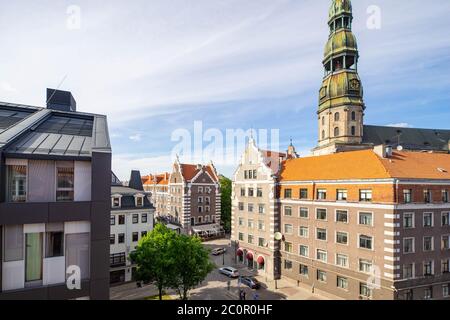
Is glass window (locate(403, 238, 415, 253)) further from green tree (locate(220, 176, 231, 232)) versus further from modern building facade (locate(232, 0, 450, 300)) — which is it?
green tree (locate(220, 176, 231, 232))

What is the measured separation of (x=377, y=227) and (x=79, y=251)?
29459 millimetres

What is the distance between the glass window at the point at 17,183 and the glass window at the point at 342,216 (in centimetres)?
3223

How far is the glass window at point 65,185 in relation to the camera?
1203 centimetres

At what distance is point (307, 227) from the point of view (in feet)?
122

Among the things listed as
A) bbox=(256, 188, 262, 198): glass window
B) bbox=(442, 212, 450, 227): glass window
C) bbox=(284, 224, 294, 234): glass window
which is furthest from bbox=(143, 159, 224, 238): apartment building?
bbox=(442, 212, 450, 227): glass window

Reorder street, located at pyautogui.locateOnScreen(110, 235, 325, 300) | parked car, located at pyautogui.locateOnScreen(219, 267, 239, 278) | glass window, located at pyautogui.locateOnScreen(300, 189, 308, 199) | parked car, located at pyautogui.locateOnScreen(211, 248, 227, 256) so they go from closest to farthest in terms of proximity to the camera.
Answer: street, located at pyautogui.locateOnScreen(110, 235, 325, 300)
glass window, located at pyautogui.locateOnScreen(300, 189, 308, 199)
parked car, located at pyautogui.locateOnScreen(219, 267, 239, 278)
parked car, located at pyautogui.locateOnScreen(211, 248, 227, 256)

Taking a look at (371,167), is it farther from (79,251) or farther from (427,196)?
(79,251)

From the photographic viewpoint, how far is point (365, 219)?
30.4 meters

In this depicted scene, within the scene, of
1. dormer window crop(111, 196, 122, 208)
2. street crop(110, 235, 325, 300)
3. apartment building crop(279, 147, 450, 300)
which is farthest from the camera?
dormer window crop(111, 196, 122, 208)

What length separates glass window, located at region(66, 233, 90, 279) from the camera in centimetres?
1180

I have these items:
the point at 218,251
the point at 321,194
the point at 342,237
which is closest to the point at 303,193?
the point at 321,194

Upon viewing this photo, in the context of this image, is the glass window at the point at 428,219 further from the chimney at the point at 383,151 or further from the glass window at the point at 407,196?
the chimney at the point at 383,151

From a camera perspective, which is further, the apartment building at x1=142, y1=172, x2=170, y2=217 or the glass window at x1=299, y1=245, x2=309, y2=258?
the apartment building at x1=142, y1=172, x2=170, y2=217

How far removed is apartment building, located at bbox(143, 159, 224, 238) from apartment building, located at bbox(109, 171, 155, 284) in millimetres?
22665
